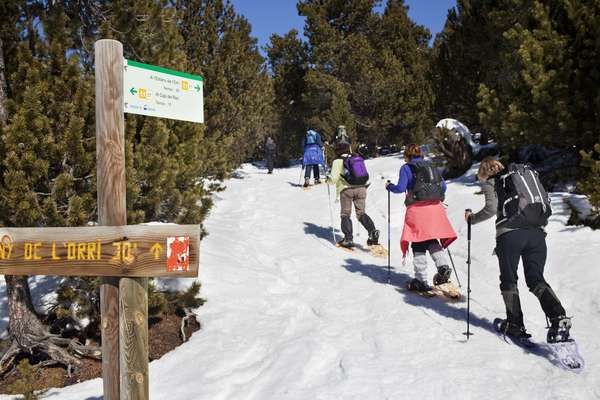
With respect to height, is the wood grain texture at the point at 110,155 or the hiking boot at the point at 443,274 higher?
the wood grain texture at the point at 110,155

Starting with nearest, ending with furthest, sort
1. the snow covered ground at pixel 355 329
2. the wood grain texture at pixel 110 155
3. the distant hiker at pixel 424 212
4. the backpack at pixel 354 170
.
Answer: the wood grain texture at pixel 110 155 < the snow covered ground at pixel 355 329 < the distant hiker at pixel 424 212 < the backpack at pixel 354 170

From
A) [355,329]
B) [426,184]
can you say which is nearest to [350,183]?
[426,184]

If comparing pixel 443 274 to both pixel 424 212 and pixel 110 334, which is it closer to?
pixel 424 212

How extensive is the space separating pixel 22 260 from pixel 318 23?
22033mm

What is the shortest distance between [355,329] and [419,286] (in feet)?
4.94

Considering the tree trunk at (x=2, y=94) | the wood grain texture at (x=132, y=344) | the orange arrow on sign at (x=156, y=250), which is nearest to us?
the orange arrow on sign at (x=156, y=250)

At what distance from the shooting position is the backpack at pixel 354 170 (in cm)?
856

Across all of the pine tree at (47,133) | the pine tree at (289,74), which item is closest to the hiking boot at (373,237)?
the pine tree at (47,133)

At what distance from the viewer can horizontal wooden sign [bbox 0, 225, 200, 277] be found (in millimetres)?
2900

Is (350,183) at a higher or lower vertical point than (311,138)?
lower

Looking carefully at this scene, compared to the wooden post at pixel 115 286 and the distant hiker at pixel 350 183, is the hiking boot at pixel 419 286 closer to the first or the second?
the distant hiker at pixel 350 183

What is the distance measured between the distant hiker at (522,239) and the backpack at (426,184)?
52.6 inches

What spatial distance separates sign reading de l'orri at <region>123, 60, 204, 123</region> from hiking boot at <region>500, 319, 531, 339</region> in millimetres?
3487

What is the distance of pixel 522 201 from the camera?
4.52m
